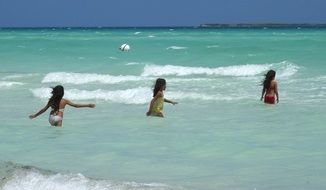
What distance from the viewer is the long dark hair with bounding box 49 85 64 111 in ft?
32.1

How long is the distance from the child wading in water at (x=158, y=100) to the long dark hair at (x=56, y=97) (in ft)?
5.86

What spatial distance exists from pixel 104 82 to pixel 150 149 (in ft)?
39.7

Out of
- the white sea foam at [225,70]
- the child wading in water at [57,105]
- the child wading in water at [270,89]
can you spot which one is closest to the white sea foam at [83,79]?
the white sea foam at [225,70]

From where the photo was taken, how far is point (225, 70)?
24.2 m

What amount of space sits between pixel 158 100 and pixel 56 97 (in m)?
1.93

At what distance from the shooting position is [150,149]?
8.14 meters

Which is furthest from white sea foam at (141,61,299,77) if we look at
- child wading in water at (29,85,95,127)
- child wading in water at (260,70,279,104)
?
child wading in water at (29,85,95,127)

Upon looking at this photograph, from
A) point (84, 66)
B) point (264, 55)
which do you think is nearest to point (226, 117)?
point (84, 66)

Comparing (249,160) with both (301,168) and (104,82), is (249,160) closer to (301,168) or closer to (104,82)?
(301,168)

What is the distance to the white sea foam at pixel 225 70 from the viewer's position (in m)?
23.3

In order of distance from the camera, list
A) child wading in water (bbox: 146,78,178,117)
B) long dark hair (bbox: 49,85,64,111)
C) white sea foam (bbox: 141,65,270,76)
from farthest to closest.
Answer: white sea foam (bbox: 141,65,270,76) → child wading in water (bbox: 146,78,178,117) → long dark hair (bbox: 49,85,64,111)

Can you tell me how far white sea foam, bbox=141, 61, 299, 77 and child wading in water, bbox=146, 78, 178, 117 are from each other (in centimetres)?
1195

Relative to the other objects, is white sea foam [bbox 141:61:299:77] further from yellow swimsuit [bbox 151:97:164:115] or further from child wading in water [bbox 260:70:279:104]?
yellow swimsuit [bbox 151:97:164:115]

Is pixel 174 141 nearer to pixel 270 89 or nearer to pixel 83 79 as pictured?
pixel 270 89
